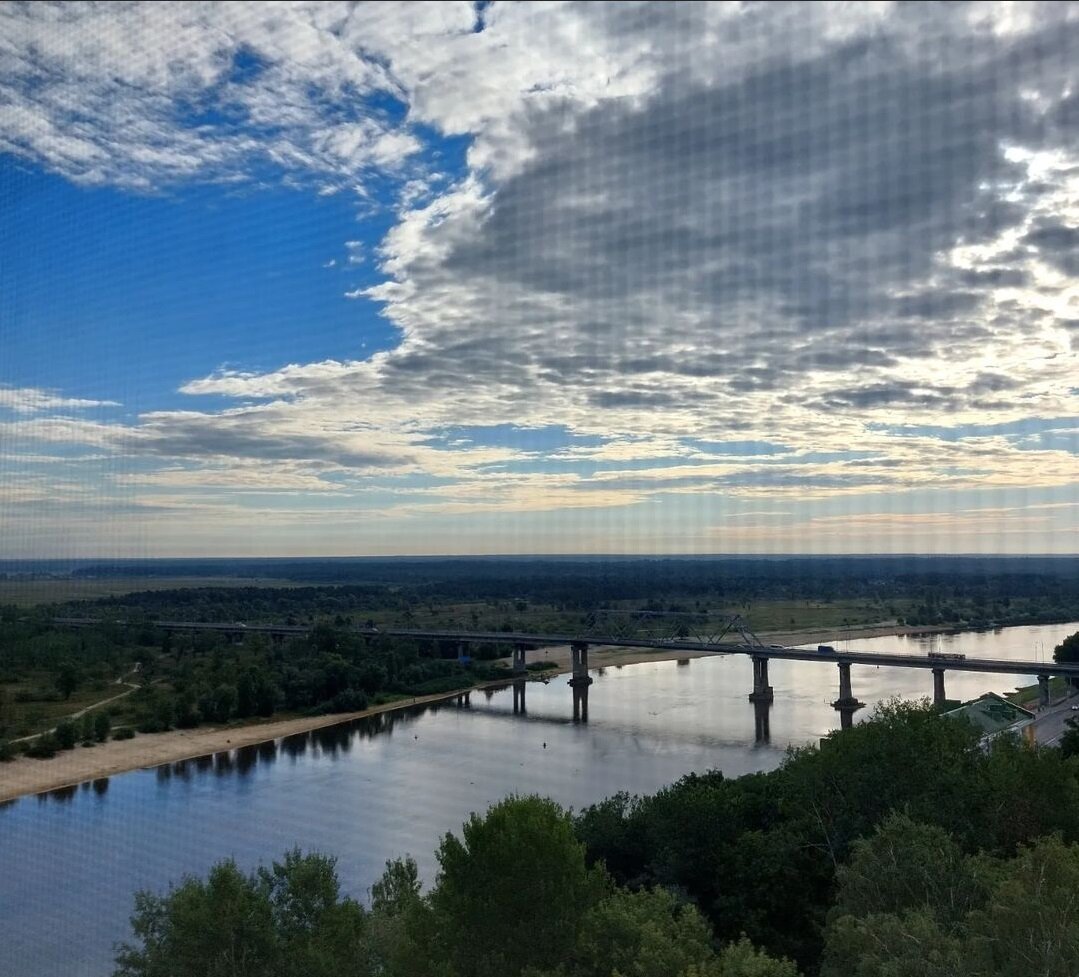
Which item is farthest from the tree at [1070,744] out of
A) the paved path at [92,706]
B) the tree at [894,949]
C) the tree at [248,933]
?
the paved path at [92,706]

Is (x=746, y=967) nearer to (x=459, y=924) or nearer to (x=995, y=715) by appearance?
(x=459, y=924)

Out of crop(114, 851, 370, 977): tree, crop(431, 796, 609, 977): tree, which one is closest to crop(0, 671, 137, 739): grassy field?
crop(114, 851, 370, 977): tree

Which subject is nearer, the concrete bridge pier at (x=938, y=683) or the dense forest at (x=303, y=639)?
the dense forest at (x=303, y=639)

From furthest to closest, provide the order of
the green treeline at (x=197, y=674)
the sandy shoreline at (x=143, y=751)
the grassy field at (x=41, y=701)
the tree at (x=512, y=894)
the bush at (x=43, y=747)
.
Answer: the green treeline at (x=197, y=674) → the grassy field at (x=41, y=701) → the bush at (x=43, y=747) → the sandy shoreline at (x=143, y=751) → the tree at (x=512, y=894)

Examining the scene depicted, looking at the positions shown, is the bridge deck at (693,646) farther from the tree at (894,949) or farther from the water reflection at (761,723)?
the tree at (894,949)

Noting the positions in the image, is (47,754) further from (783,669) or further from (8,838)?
(783,669)

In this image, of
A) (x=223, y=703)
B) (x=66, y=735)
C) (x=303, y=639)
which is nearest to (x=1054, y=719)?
(x=223, y=703)
